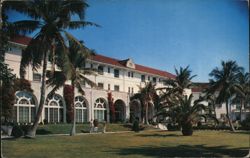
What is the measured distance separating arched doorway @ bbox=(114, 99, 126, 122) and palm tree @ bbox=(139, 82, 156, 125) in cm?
52

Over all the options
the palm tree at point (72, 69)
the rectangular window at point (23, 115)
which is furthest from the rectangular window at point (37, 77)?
the rectangular window at point (23, 115)

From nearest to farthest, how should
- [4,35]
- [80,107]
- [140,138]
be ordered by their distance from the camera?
[4,35], [80,107], [140,138]

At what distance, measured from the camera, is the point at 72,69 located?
974cm

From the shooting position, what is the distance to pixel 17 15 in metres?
9.48

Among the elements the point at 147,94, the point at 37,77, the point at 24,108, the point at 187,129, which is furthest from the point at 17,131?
the point at 187,129

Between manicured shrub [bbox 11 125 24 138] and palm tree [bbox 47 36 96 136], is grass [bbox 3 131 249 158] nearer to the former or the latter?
manicured shrub [bbox 11 125 24 138]

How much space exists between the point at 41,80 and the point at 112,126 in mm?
2074

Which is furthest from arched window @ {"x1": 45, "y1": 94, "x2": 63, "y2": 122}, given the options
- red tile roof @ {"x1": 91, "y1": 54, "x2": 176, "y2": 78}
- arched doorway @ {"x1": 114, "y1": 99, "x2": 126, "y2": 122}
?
arched doorway @ {"x1": 114, "y1": 99, "x2": 126, "y2": 122}

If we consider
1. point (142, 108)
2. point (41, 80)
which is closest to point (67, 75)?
point (41, 80)

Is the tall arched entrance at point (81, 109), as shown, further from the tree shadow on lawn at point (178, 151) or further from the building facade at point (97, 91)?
the tree shadow on lawn at point (178, 151)

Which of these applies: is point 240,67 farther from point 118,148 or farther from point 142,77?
point 118,148

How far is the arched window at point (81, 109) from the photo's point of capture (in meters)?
10.1

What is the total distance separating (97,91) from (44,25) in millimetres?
2003

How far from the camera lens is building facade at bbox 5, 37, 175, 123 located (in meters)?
9.52
